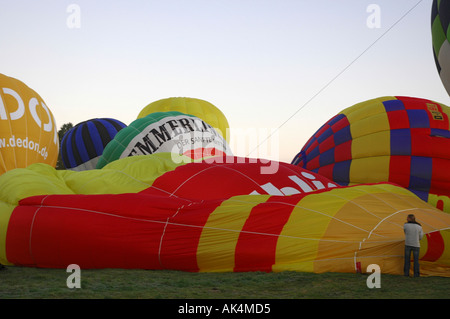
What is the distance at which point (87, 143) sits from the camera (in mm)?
19500

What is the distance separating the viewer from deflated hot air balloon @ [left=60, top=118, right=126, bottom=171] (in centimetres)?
1906

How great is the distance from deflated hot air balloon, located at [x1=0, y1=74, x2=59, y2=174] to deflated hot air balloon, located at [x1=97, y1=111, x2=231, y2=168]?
2938 millimetres

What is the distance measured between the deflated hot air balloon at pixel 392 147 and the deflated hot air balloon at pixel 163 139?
259 cm

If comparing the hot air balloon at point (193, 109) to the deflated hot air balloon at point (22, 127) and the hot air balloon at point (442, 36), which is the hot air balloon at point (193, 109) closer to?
the deflated hot air balloon at point (22, 127)

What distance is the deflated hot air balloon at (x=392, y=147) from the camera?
10.0 metres

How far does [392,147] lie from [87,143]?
1269cm

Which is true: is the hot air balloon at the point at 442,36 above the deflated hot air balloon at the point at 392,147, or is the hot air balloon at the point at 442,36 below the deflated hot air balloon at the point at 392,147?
above

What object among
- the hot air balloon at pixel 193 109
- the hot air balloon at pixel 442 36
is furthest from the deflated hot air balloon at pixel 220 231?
the hot air balloon at pixel 193 109

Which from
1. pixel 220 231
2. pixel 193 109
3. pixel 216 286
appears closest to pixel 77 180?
pixel 220 231

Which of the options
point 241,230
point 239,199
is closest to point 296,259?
point 241,230

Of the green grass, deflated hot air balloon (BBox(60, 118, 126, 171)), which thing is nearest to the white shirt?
the green grass

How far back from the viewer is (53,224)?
6086mm

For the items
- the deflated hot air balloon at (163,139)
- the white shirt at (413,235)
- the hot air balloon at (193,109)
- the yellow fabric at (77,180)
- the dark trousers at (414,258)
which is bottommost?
the dark trousers at (414,258)

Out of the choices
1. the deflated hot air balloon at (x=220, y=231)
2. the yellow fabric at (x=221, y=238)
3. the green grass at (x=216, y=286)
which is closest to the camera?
the green grass at (x=216, y=286)
